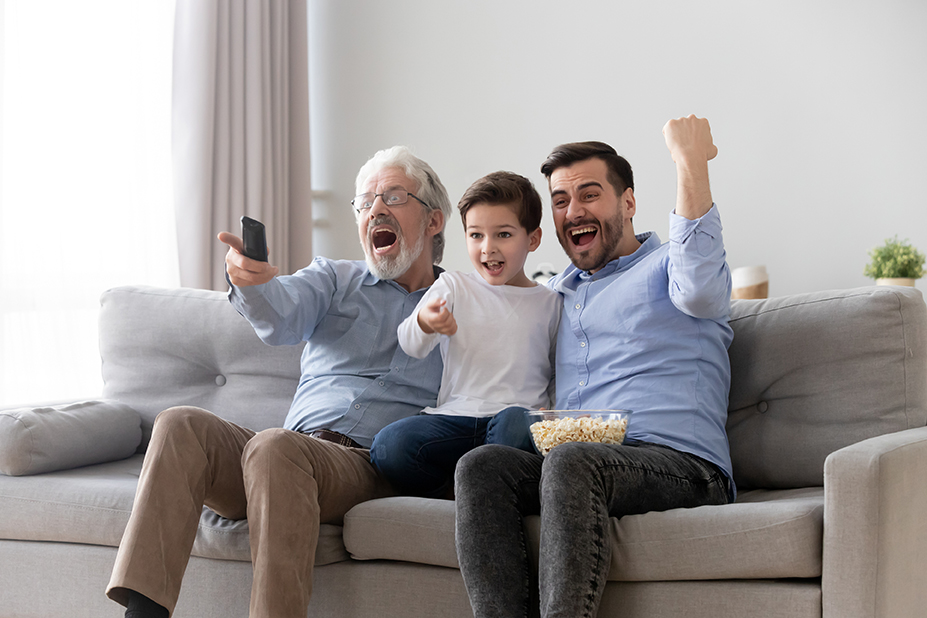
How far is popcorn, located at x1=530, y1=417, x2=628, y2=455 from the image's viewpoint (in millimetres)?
1430

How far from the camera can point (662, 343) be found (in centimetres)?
158

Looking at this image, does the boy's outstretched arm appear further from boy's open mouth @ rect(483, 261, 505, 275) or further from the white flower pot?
the white flower pot

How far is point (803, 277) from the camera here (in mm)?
3041

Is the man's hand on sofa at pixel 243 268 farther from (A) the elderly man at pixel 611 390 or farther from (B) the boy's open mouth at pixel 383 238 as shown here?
(A) the elderly man at pixel 611 390

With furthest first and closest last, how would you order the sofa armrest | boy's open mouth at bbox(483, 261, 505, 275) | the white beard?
the white beard, boy's open mouth at bbox(483, 261, 505, 275), the sofa armrest

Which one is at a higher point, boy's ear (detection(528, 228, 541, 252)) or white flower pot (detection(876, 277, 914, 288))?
boy's ear (detection(528, 228, 541, 252))

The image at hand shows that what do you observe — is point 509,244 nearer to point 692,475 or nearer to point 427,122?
point 692,475

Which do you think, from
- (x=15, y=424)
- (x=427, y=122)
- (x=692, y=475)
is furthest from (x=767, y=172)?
(x=15, y=424)

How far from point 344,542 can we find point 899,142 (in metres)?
2.49

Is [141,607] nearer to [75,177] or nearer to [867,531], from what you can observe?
[867,531]

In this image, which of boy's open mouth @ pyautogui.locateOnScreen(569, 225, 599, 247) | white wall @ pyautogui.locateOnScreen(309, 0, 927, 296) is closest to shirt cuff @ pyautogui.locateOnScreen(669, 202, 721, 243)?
boy's open mouth @ pyautogui.locateOnScreen(569, 225, 599, 247)

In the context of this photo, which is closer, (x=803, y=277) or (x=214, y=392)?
(x=214, y=392)

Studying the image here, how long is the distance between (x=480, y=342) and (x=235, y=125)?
89.6 inches

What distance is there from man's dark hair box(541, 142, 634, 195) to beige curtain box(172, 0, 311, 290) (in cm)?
211
